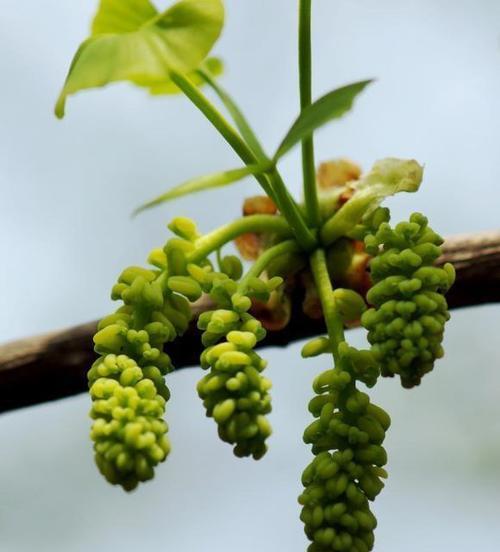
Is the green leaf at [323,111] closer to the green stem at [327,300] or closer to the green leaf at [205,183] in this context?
the green leaf at [205,183]

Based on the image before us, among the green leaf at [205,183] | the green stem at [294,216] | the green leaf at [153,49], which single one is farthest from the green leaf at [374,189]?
the green leaf at [153,49]

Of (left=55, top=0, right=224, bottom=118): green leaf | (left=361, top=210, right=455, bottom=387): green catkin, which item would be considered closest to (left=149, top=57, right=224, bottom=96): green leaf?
(left=55, top=0, right=224, bottom=118): green leaf

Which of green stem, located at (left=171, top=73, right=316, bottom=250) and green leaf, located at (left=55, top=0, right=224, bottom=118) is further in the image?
green stem, located at (left=171, top=73, right=316, bottom=250)

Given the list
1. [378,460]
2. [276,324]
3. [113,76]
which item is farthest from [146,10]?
[378,460]

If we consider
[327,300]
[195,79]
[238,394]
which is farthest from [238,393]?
[195,79]

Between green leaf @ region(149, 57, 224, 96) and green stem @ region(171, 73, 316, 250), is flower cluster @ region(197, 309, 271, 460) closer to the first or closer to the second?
green stem @ region(171, 73, 316, 250)

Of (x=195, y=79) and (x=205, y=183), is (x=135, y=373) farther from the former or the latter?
(x=195, y=79)
